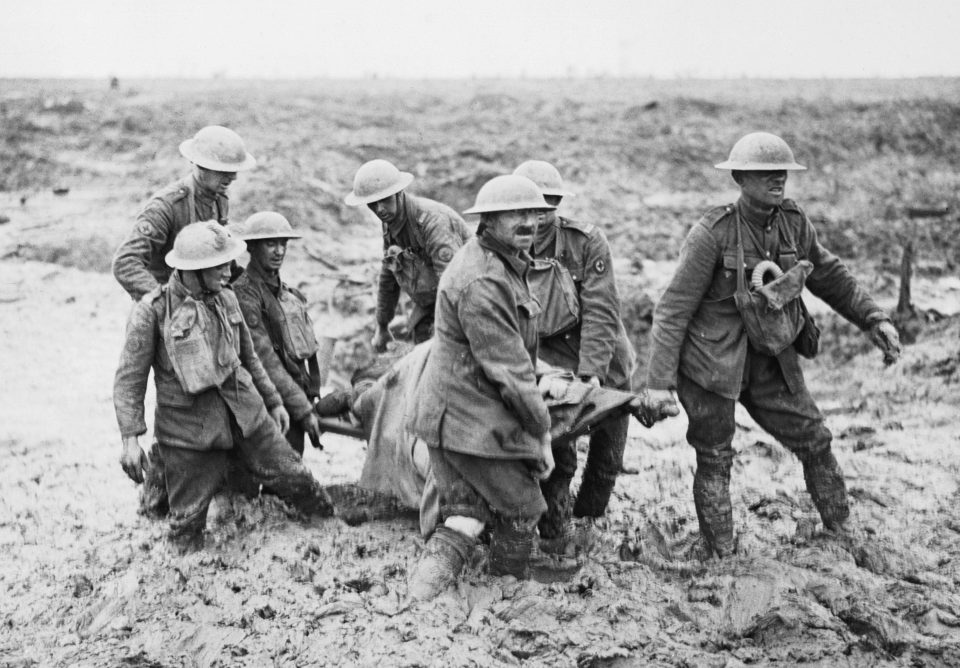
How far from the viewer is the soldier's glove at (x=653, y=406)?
497 centimetres

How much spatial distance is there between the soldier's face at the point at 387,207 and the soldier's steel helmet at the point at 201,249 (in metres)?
1.39

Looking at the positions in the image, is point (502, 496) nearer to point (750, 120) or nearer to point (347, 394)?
point (347, 394)

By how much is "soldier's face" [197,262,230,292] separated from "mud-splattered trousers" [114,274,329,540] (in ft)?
0.29

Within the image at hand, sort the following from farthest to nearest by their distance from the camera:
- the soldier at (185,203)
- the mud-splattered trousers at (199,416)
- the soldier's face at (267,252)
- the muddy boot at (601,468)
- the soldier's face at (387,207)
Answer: the soldier's face at (387,207) → the soldier's face at (267,252) → the soldier at (185,203) → the muddy boot at (601,468) → the mud-splattered trousers at (199,416)

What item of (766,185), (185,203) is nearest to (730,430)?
(766,185)

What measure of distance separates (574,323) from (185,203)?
106 inches

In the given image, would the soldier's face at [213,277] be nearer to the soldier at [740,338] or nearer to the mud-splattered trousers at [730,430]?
the soldier at [740,338]

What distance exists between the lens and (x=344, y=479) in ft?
22.8

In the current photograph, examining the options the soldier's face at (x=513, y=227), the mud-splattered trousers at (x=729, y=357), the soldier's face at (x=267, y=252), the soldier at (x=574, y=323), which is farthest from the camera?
the soldier's face at (x=267, y=252)

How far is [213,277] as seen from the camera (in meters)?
5.19

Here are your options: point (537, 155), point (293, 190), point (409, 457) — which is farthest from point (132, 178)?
point (409, 457)

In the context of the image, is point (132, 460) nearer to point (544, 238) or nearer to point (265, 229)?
point (265, 229)

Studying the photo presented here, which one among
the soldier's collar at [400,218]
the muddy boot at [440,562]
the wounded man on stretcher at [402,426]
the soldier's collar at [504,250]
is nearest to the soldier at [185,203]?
the soldier's collar at [400,218]

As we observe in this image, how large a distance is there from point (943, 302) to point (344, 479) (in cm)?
799
